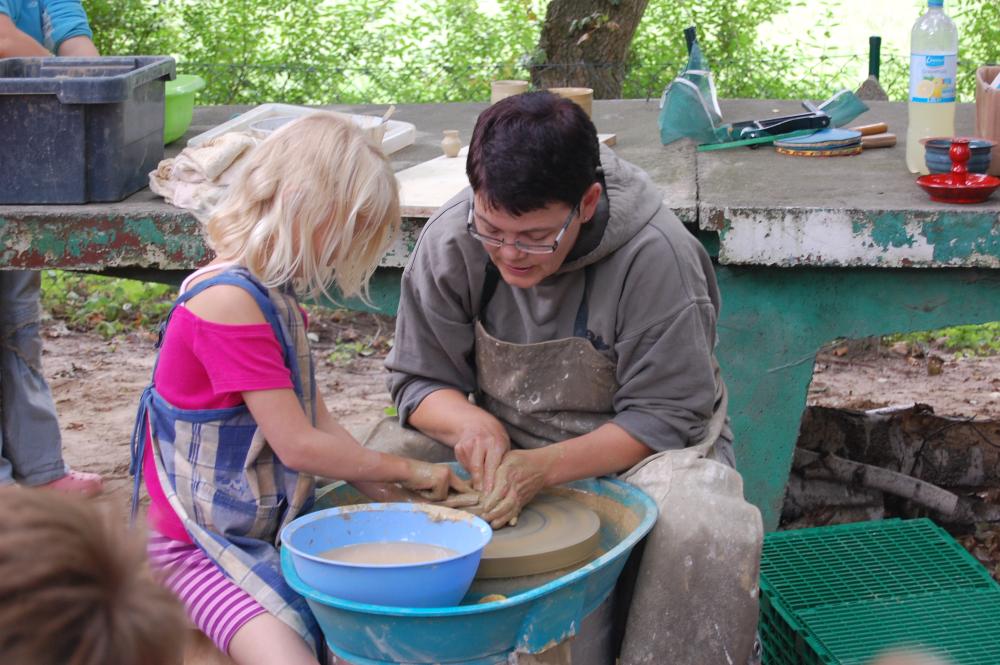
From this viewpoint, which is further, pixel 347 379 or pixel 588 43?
pixel 588 43

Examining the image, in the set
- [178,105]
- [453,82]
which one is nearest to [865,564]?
[178,105]

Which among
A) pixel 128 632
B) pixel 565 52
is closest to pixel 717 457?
pixel 128 632

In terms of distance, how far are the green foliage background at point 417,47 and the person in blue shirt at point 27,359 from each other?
13.3 feet

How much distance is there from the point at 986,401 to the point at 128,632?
4.49 m

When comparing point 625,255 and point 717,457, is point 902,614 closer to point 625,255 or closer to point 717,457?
point 717,457

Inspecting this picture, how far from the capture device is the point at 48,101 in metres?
3.18

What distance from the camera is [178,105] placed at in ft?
13.1

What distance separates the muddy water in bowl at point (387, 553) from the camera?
7.27 ft

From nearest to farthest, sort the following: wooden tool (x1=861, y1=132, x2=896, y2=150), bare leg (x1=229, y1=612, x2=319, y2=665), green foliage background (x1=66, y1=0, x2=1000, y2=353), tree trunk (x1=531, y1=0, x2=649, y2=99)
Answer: bare leg (x1=229, y1=612, x2=319, y2=665) → wooden tool (x1=861, y1=132, x2=896, y2=150) → tree trunk (x1=531, y1=0, x2=649, y2=99) → green foliage background (x1=66, y1=0, x2=1000, y2=353)

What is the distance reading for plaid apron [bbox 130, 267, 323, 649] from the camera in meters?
2.34

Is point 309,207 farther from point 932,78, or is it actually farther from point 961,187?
point 932,78

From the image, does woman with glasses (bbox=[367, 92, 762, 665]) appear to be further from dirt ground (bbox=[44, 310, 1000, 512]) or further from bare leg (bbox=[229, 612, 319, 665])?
dirt ground (bbox=[44, 310, 1000, 512])

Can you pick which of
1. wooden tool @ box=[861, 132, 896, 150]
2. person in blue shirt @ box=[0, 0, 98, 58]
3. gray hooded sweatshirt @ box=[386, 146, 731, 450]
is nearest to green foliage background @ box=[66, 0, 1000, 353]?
person in blue shirt @ box=[0, 0, 98, 58]

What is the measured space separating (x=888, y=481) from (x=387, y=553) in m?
2.11
